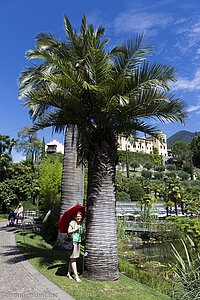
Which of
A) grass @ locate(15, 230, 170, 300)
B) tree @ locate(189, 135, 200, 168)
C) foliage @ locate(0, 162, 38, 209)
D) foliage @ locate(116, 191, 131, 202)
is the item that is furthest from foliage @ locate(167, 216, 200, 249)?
tree @ locate(189, 135, 200, 168)

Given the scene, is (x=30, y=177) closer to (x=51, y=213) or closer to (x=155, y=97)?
(x=51, y=213)

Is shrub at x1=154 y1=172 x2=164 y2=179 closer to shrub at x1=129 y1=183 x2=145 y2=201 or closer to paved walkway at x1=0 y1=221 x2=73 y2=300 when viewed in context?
shrub at x1=129 y1=183 x2=145 y2=201

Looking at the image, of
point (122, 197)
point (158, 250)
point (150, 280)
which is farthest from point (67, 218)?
point (122, 197)

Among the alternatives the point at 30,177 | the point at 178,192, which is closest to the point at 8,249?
the point at 30,177

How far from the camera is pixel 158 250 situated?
12.1 meters

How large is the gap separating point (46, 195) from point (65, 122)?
37.4 feet

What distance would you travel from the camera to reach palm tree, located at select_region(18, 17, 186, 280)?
5.64 m

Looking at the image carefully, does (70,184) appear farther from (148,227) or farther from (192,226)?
(148,227)

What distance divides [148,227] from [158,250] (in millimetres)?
3791

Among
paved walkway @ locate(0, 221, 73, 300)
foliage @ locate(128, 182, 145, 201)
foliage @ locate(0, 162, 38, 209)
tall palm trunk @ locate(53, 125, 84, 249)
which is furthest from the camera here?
foliage @ locate(128, 182, 145, 201)

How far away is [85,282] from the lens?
204 inches

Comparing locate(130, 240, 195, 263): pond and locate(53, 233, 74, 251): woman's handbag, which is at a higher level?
locate(53, 233, 74, 251): woman's handbag

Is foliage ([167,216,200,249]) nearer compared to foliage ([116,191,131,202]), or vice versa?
foliage ([167,216,200,249])

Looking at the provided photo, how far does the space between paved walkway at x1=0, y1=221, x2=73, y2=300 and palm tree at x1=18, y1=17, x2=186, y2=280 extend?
3.93 feet
